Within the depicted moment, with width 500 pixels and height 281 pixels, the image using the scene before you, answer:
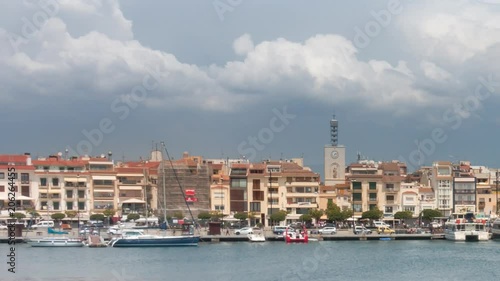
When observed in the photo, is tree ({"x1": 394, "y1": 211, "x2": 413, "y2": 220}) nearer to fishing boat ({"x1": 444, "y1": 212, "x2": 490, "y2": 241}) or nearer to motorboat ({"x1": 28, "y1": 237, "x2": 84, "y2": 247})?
fishing boat ({"x1": 444, "y1": 212, "x2": 490, "y2": 241})

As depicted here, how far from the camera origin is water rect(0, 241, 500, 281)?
155ft

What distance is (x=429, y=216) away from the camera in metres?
83.5

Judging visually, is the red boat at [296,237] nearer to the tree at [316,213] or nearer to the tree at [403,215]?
the tree at [316,213]

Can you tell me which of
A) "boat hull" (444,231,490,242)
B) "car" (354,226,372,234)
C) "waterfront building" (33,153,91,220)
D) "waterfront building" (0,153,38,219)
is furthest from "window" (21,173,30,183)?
"boat hull" (444,231,490,242)

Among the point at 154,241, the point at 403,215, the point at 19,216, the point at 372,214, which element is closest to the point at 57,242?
the point at 154,241

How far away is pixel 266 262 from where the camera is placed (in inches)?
2095

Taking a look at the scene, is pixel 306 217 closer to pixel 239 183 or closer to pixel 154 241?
pixel 239 183

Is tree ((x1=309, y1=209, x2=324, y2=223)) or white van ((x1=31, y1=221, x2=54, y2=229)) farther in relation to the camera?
tree ((x1=309, y1=209, x2=324, y2=223))

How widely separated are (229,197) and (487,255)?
29497mm

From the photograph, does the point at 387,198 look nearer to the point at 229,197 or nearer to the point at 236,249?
the point at 229,197

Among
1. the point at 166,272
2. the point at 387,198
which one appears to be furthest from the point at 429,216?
the point at 166,272

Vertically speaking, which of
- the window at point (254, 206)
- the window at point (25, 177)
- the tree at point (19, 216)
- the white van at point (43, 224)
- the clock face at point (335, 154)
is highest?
the clock face at point (335, 154)

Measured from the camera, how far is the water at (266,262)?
155ft

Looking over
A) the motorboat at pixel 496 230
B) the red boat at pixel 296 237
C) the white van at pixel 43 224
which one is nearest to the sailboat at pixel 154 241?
the red boat at pixel 296 237
